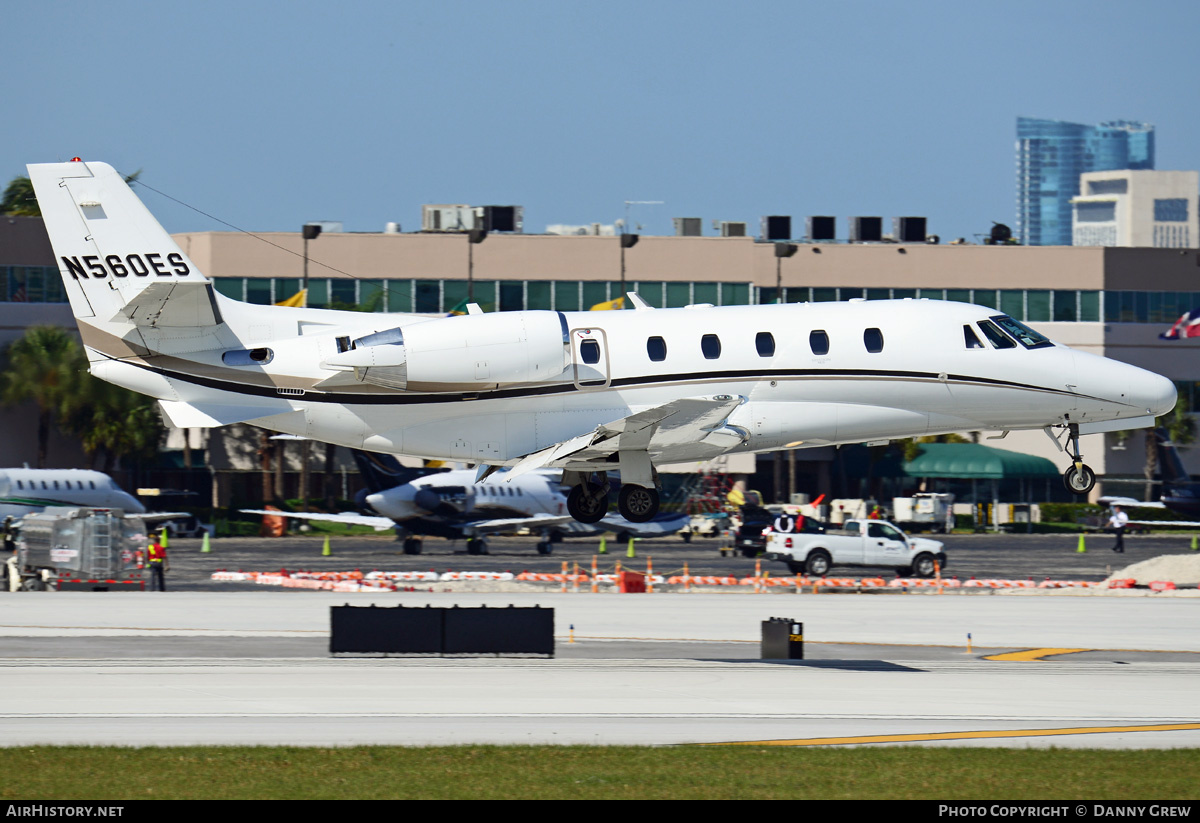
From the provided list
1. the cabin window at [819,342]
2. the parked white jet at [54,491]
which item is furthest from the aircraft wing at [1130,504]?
the cabin window at [819,342]

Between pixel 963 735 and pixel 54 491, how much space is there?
54.2 m

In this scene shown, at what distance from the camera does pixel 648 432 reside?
974 inches

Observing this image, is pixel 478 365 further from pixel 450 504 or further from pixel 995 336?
pixel 450 504

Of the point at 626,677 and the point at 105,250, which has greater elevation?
the point at 105,250

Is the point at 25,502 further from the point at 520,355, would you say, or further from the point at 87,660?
the point at 520,355

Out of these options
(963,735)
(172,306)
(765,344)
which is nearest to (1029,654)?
(765,344)

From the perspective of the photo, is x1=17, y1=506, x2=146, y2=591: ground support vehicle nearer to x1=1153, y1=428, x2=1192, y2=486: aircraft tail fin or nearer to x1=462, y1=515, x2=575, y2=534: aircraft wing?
x1=462, y1=515, x2=575, y2=534: aircraft wing

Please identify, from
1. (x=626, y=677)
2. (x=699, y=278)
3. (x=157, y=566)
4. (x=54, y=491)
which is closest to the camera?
(x=626, y=677)

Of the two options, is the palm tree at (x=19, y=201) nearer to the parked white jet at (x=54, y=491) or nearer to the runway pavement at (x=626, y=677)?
the parked white jet at (x=54, y=491)

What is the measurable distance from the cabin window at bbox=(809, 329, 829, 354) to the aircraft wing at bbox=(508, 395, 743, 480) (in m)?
1.62

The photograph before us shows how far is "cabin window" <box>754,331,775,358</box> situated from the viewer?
25.5 meters

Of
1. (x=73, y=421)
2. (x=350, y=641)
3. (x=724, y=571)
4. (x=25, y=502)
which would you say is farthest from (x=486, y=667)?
(x=73, y=421)

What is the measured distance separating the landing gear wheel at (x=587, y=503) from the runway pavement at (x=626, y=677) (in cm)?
285

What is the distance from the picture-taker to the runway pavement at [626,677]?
20.2 metres
